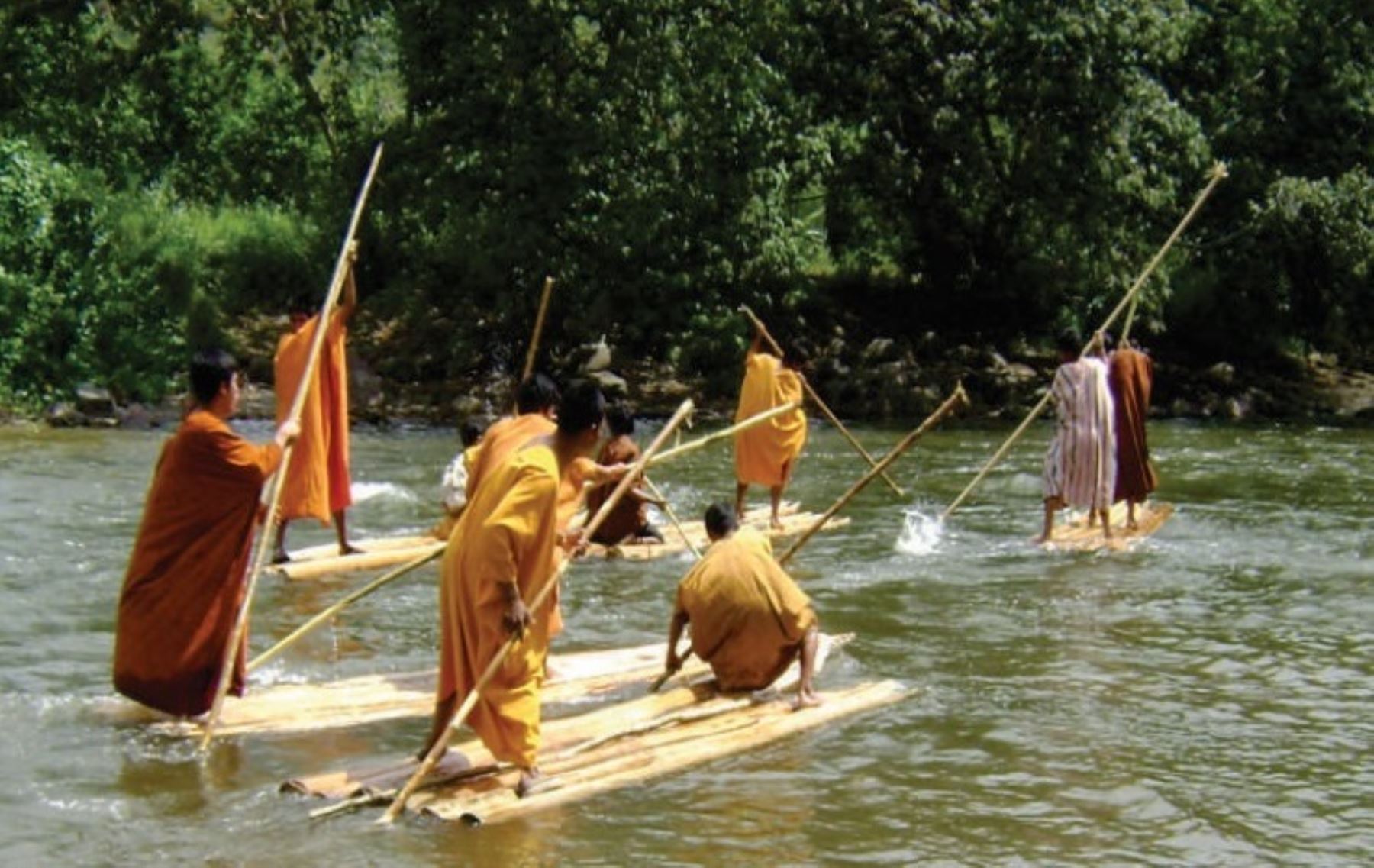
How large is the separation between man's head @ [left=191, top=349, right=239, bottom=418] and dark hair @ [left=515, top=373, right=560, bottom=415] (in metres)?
1.12

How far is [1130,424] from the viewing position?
13.4 m

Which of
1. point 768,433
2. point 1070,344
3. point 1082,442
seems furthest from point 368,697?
point 1082,442

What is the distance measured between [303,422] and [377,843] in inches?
197

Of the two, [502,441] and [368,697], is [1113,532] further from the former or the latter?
[502,441]

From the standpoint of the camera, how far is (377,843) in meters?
6.19

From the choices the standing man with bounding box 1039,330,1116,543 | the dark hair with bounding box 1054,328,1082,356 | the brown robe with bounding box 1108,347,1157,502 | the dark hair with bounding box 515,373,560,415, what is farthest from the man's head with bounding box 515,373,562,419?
the brown robe with bounding box 1108,347,1157,502

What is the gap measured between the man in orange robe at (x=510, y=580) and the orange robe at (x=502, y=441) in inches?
7.9

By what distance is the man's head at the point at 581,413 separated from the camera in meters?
6.48

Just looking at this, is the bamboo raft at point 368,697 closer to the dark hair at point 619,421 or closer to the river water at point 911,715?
the river water at point 911,715

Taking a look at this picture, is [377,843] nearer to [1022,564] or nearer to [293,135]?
[1022,564]

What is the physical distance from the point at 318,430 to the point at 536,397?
4062mm

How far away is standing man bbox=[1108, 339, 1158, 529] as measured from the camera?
13414 mm

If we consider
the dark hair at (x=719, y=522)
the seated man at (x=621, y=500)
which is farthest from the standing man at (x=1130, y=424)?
the dark hair at (x=719, y=522)

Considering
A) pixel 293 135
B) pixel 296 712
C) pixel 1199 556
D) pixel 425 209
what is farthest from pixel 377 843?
pixel 293 135
